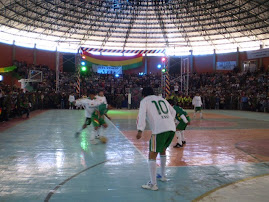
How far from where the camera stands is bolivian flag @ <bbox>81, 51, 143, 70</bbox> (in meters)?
43.4

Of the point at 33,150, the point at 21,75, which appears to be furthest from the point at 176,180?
the point at 21,75

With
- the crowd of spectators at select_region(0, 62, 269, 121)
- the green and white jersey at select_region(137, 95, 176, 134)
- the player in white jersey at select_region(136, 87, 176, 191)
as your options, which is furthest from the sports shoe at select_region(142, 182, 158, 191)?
the crowd of spectators at select_region(0, 62, 269, 121)

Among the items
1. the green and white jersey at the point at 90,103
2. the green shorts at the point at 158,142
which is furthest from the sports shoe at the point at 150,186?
the green and white jersey at the point at 90,103

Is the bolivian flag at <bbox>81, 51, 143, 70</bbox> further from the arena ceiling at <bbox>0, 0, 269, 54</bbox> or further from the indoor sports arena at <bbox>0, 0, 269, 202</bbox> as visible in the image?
the arena ceiling at <bbox>0, 0, 269, 54</bbox>

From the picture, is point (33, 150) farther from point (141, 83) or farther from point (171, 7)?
point (171, 7)

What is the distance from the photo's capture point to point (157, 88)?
120ft

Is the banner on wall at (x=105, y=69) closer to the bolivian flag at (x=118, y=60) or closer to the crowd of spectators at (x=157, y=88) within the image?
the bolivian flag at (x=118, y=60)

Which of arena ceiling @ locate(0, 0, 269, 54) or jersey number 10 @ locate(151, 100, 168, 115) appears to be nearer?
jersey number 10 @ locate(151, 100, 168, 115)

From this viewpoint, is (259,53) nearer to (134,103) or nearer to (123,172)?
(134,103)

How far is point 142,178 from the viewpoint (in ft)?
17.5

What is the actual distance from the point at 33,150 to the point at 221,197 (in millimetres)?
5729

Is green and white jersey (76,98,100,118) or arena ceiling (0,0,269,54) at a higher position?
arena ceiling (0,0,269,54)

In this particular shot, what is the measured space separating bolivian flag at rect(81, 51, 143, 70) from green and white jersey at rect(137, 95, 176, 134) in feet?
127

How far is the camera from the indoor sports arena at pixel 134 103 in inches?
193
